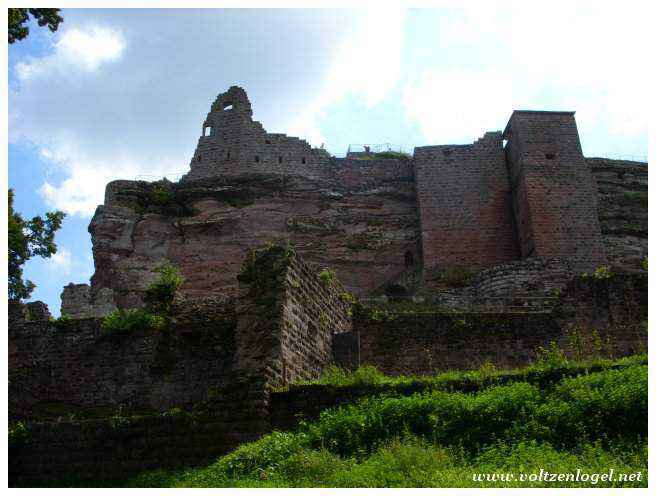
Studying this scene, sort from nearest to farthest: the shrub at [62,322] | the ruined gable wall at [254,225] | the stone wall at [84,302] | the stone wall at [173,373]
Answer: the stone wall at [173,373] → the shrub at [62,322] → the stone wall at [84,302] → the ruined gable wall at [254,225]

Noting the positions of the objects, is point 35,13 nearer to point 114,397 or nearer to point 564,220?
point 114,397

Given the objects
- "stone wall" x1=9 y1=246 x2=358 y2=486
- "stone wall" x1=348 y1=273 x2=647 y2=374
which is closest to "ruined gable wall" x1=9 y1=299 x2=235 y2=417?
"stone wall" x1=9 y1=246 x2=358 y2=486

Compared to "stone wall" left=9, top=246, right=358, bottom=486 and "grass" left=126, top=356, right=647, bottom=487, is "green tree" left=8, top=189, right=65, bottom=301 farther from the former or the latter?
"grass" left=126, top=356, right=647, bottom=487

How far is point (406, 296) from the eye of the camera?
2717 cm

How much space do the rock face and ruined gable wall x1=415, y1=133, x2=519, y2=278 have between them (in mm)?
44

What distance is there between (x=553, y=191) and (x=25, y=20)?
20750 mm

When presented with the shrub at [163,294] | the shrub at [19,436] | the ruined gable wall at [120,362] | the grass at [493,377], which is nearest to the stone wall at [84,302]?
the ruined gable wall at [120,362]

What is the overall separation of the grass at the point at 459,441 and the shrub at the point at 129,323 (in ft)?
21.8

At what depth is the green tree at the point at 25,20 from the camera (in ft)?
38.6

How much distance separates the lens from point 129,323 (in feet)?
51.3

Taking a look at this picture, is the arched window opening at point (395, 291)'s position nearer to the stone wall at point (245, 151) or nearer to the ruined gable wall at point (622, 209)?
the stone wall at point (245, 151)

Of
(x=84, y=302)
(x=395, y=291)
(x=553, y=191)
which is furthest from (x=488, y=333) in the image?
(x=84, y=302)

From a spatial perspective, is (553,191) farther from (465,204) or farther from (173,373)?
(173,373)

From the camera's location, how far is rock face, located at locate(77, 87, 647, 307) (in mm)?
28469
